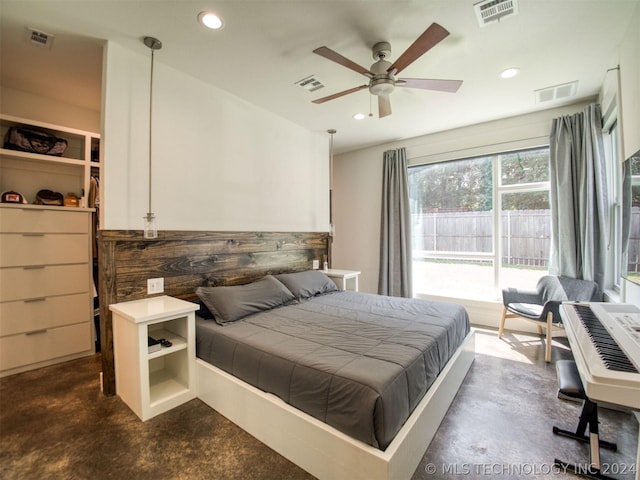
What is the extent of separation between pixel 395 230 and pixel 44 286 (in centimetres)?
412

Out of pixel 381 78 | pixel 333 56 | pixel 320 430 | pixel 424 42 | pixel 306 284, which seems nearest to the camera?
pixel 320 430

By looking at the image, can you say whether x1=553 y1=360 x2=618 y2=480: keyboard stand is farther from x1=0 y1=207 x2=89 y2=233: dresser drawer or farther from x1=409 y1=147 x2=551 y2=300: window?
x1=0 y1=207 x2=89 y2=233: dresser drawer

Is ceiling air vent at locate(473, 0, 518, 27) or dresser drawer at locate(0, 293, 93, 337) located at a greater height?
ceiling air vent at locate(473, 0, 518, 27)

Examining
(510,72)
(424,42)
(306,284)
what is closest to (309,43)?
(424,42)

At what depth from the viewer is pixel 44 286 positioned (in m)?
2.58

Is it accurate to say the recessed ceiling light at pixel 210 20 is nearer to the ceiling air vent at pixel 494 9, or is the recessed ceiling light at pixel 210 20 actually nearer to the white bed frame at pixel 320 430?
the ceiling air vent at pixel 494 9

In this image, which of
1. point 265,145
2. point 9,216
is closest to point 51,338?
point 9,216

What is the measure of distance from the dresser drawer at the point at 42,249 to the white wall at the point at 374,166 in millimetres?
3622

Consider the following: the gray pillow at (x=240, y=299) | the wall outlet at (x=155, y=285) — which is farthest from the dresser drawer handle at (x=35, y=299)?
the gray pillow at (x=240, y=299)

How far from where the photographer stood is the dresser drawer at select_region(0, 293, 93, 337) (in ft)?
7.89

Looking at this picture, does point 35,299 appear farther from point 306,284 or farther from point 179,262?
point 306,284

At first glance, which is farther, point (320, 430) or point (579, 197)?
point (579, 197)

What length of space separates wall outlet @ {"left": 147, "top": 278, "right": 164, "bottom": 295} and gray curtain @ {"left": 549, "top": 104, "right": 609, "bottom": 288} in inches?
162

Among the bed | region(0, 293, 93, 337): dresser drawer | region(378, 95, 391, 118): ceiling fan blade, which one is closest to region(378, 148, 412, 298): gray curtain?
the bed
